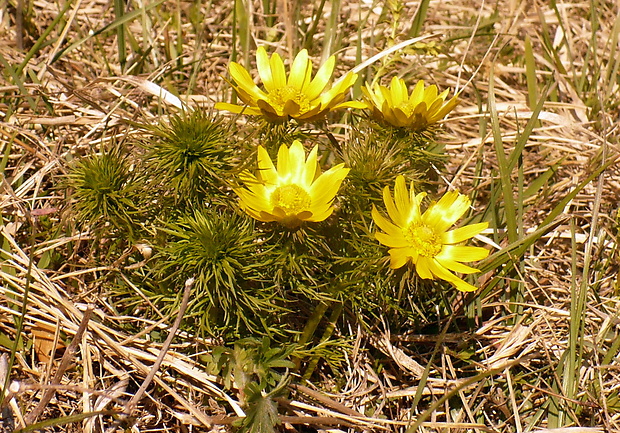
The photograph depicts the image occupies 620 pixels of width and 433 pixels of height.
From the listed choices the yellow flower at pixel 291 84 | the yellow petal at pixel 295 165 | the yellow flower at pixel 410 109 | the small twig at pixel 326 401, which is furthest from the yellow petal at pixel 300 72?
the small twig at pixel 326 401

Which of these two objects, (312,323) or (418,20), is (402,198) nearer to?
(312,323)

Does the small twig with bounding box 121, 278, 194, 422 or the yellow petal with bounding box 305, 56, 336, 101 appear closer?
the small twig with bounding box 121, 278, 194, 422

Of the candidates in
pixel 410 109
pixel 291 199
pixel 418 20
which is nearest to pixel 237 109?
pixel 291 199

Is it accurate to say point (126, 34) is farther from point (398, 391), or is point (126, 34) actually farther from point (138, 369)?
point (398, 391)

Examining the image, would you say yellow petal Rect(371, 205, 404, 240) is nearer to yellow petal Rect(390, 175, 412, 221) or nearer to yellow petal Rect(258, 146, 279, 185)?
yellow petal Rect(390, 175, 412, 221)

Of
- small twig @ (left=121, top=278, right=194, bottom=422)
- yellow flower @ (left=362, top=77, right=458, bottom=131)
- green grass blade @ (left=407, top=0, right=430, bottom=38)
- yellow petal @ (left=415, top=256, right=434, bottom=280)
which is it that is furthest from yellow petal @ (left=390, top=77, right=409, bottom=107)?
green grass blade @ (left=407, top=0, right=430, bottom=38)

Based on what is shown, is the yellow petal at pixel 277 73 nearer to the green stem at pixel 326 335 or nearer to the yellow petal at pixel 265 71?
the yellow petal at pixel 265 71

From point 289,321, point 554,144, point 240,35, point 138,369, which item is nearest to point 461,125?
point 554,144
